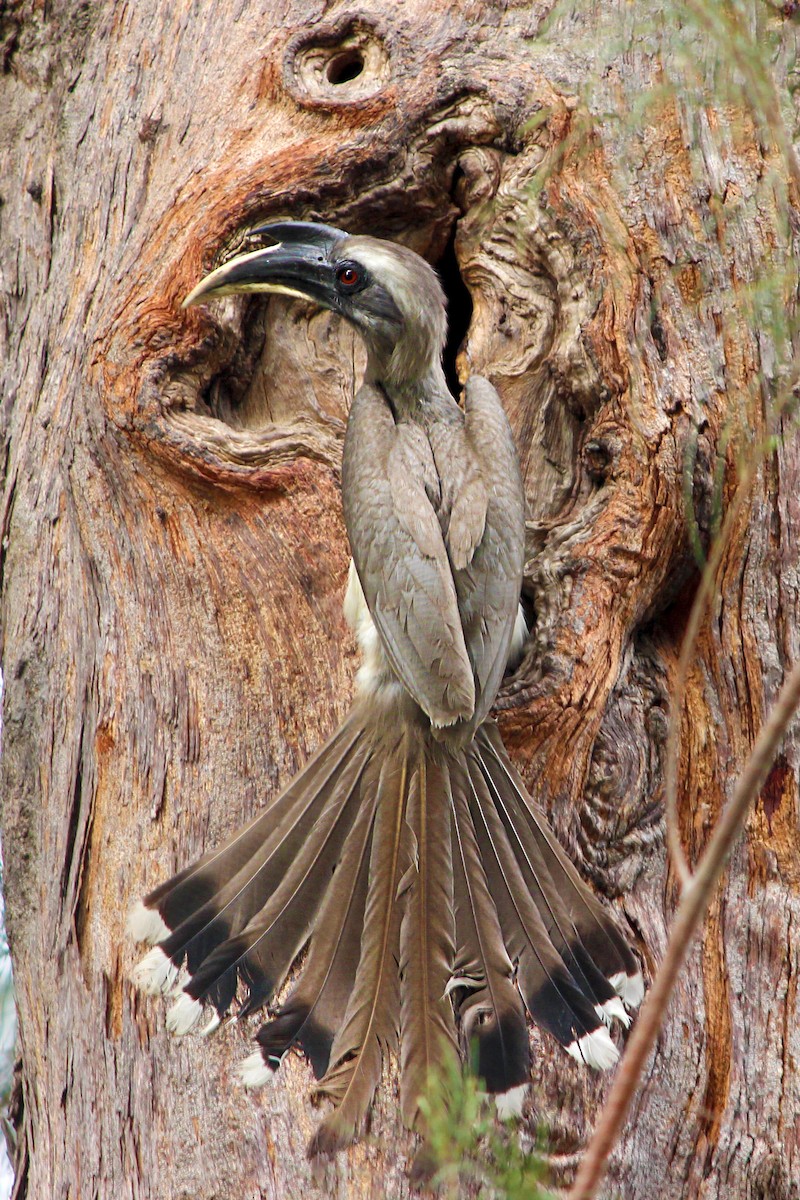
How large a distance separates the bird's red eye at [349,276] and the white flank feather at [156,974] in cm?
212

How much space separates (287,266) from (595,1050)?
2.41 m

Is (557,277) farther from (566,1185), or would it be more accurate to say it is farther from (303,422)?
(566,1185)

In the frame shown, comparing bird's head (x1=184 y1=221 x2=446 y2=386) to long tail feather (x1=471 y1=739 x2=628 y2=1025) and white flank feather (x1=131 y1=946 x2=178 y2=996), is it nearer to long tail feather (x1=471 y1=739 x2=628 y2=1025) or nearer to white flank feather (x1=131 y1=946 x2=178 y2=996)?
long tail feather (x1=471 y1=739 x2=628 y2=1025)

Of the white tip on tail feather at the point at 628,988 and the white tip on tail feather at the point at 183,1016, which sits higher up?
the white tip on tail feather at the point at 628,988

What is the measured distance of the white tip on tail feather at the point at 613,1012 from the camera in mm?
2842

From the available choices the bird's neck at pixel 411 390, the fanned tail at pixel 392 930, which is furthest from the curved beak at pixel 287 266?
the fanned tail at pixel 392 930

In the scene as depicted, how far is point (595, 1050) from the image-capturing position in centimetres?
276

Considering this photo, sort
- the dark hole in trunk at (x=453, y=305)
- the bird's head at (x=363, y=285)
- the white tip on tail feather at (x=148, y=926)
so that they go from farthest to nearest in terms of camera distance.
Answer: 1. the dark hole in trunk at (x=453, y=305)
2. the bird's head at (x=363, y=285)
3. the white tip on tail feather at (x=148, y=926)

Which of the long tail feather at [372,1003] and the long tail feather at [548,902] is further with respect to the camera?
the long tail feather at [548,902]

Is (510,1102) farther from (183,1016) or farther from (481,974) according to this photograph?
(183,1016)

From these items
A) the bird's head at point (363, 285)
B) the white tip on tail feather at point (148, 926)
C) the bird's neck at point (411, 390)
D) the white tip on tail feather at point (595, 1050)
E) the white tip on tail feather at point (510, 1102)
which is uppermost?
the bird's head at point (363, 285)

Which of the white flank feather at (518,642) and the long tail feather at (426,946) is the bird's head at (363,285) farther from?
the long tail feather at (426,946)

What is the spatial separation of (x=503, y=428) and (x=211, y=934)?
1688mm

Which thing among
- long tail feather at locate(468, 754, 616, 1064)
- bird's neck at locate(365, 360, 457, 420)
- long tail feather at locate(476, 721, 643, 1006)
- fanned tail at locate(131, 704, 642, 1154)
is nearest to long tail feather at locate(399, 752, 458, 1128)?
fanned tail at locate(131, 704, 642, 1154)
